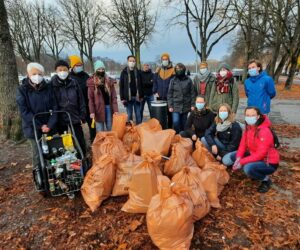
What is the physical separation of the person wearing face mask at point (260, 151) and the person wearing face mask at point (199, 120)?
41.1 inches

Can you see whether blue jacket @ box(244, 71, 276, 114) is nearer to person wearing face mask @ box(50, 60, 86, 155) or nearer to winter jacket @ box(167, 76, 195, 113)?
winter jacket @ box(167, 76, 195, 113)

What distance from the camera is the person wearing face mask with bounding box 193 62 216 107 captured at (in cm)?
536

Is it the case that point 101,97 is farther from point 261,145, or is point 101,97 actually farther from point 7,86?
point 261,145

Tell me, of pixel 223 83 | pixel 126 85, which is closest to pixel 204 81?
pixel 223 83

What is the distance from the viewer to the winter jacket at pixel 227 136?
14.1 feet

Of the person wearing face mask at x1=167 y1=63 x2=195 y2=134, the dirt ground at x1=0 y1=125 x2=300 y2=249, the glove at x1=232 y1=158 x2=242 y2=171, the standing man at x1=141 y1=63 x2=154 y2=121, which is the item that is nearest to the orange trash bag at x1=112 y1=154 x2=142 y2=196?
the dirt ground at x1=0 y1=125 x2=300 y2=249

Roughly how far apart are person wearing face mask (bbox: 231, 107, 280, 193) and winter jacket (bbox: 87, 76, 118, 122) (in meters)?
2.61

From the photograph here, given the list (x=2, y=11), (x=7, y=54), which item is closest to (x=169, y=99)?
(x=7, y=54)

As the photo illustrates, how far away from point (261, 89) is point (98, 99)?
9.71 ft

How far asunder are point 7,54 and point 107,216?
4.61 m

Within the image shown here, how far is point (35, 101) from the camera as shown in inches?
153

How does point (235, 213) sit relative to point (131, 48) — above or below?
below

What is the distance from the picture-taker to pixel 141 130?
4.28m

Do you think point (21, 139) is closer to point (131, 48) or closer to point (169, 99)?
point (169, 99)
